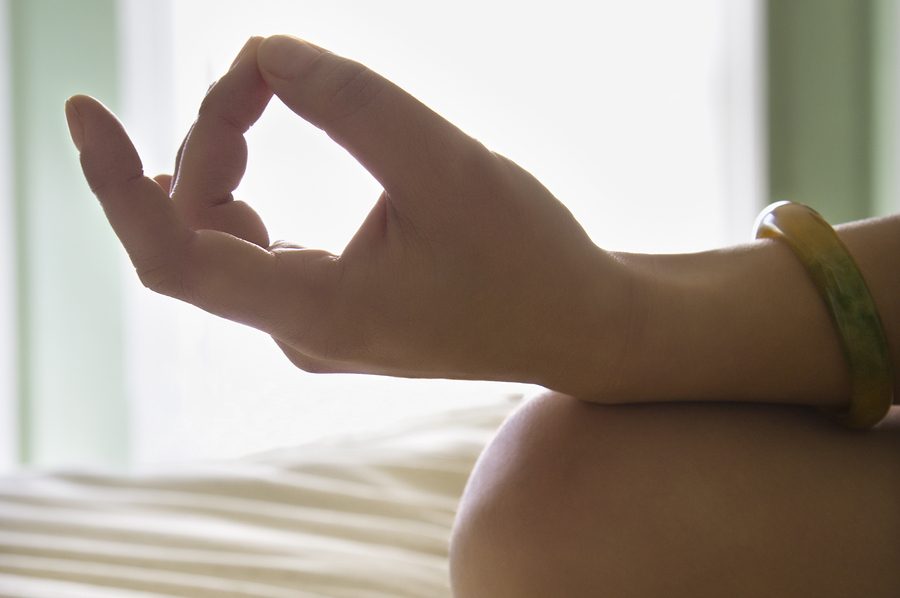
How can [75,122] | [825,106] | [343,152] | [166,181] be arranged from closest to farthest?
[75,122]
[166,181]
[343,152]
[825,106]

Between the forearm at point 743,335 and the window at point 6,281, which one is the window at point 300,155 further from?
the forearm at point 743,335

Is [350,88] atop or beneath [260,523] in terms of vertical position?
atop

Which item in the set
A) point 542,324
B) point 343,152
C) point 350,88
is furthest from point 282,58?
point 343,152

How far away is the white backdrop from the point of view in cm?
253

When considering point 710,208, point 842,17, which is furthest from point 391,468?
point 842,17

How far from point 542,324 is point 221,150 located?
0.19 meters

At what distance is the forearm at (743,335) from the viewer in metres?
0.54

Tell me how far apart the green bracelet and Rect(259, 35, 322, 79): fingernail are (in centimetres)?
31

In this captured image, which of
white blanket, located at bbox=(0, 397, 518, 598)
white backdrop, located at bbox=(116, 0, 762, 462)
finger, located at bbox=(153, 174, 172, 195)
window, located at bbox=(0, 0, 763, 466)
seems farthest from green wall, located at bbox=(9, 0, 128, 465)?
finger, located at bbox=(153, 174, 172, 195)

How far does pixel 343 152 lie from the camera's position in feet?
8.11

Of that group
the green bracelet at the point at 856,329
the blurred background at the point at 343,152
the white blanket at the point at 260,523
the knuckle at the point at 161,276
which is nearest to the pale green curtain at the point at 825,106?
the blurred background at the point at 343,152

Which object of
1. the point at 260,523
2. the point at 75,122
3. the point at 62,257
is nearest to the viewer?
the point at 75,122

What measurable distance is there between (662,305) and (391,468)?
0.59 meters

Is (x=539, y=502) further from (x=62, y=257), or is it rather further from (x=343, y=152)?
(x=62, y=257)
